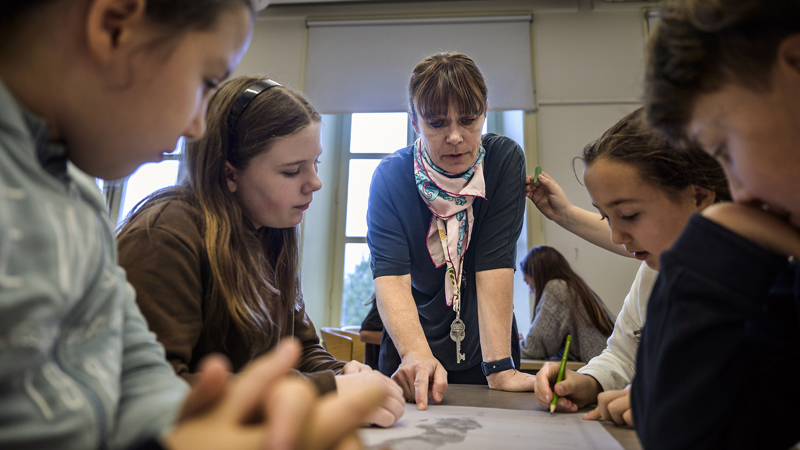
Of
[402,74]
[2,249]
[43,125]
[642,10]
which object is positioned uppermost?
[642,10]

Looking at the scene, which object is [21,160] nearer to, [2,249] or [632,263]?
[2,249]

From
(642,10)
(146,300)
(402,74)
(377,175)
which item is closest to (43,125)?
(146,300)

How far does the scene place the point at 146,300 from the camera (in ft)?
2.29

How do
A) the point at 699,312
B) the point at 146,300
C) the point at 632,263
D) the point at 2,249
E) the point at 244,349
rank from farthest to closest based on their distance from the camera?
the point at 632,263 < the point at 244,349 < the point at 146,300 < the point at 699,312 < the point at 2,249

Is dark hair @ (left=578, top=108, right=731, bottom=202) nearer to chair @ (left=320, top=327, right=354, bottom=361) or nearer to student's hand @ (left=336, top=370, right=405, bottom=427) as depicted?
student's hand @ (left=336, top=370, right=405, bottom=427)

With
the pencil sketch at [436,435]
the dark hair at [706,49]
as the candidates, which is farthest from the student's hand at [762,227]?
the pencil sketch at [436,435]

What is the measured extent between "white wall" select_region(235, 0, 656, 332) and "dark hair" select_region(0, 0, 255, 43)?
3.12 m

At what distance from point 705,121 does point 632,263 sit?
10.3ft

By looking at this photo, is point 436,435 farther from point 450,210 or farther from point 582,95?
point 582,95

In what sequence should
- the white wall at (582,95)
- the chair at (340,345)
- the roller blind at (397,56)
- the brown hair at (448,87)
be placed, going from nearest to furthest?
1. the brown hair at (448,87)
2. the chair at (340,345)
3. the white wall at (582,95)
4. the roller blind at (397,56)

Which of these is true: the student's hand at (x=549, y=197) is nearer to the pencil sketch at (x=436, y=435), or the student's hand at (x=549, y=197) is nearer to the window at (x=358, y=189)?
the pencil sketch at (x=436, y=435)

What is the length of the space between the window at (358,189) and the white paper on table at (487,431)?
2.96 meters

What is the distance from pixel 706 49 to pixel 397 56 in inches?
133

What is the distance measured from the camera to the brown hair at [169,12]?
400mm
